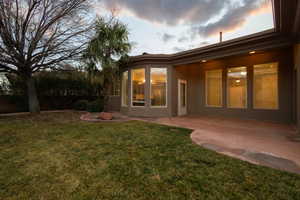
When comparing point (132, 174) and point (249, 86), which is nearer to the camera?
point (132, 174)

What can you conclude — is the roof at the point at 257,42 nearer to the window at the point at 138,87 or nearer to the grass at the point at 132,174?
the window at the point at 138,87

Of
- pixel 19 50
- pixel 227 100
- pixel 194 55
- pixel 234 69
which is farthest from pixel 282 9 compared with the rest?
pixel 19 50

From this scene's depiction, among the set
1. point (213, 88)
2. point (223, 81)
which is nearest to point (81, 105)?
point (213, 88)

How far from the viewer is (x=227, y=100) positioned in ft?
24.1

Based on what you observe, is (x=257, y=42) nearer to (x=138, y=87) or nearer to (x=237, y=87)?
(x=237, y=87)

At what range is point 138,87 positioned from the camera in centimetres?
784

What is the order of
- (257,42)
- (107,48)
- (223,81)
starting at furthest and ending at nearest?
(223,81)
(107,48)
(257,42)

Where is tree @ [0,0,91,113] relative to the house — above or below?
above

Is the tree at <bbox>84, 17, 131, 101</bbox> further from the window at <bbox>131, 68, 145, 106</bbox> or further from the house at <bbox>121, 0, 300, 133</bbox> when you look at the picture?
the window at <bbox>131, 68, 145, 106</bbox>

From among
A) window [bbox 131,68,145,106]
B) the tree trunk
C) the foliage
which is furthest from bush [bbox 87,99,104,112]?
the tree trunk

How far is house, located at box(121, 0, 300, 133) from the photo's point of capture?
5.46m

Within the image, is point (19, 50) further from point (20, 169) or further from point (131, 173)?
point (131, 173)

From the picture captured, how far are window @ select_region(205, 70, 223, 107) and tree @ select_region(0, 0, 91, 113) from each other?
7.93 meters

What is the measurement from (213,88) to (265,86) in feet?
7.85
